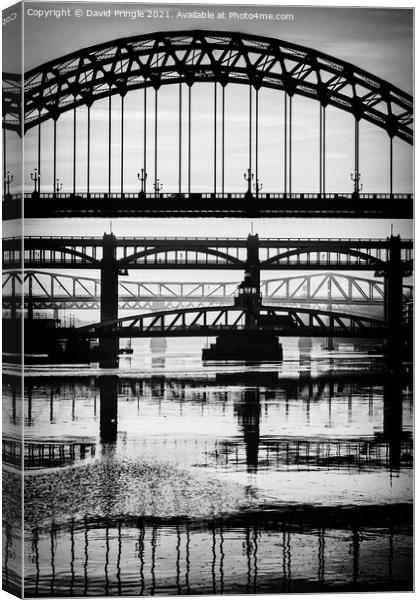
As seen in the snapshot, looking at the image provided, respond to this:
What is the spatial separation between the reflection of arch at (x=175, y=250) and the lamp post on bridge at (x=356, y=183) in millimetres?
1869

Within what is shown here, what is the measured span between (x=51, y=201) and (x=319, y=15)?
3.42m

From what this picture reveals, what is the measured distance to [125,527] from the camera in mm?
12484

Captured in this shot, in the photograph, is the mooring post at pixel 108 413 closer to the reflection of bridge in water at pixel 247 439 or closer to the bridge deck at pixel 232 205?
the reflection of bridge in water at pixel 247 439

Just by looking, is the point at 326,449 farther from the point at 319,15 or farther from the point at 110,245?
the point at 319,15

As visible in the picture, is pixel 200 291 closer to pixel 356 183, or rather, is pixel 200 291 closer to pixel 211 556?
pixel 356 183

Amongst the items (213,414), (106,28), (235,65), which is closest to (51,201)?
(106,28)

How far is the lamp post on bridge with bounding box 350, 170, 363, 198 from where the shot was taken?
46.4 feet

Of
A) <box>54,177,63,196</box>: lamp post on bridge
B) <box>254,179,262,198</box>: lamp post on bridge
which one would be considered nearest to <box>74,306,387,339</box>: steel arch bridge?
<box>254,179,262,198</box>: lamp post on bridge

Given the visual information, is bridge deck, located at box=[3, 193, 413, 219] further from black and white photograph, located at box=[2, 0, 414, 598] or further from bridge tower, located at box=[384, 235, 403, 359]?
bridge tower, located at box=[384, 235, 403, 359]

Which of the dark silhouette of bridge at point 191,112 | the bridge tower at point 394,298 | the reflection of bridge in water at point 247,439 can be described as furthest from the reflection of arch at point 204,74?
the reflection of bridge in water at point 247,439

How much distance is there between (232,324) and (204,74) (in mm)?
3865

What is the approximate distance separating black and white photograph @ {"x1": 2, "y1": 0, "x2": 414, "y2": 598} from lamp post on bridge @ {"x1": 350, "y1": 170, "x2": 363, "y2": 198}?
0.03 meters

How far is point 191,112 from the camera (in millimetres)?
14312

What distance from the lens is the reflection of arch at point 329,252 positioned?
1526cm
